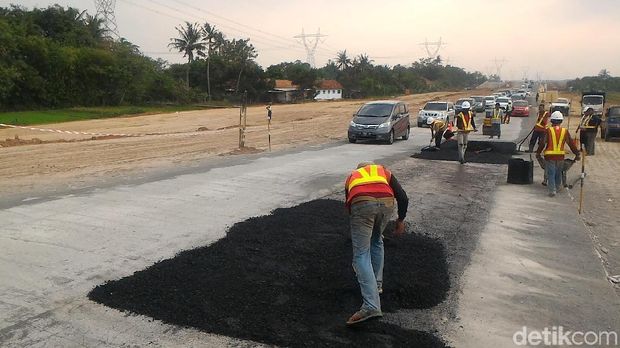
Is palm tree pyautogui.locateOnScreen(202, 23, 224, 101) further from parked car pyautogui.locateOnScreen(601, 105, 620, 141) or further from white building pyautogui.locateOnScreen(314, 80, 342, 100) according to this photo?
parked car pyautogui.locateOnScreen(601, 105, 620, 141)

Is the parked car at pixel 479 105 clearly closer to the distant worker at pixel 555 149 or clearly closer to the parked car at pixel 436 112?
the parked car at pixel 436 112

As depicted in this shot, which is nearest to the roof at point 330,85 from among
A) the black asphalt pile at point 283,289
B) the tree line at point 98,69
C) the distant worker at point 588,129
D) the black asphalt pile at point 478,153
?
the tree line at point 98,69

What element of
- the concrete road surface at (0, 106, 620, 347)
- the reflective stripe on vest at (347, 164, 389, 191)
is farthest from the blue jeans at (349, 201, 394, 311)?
the concrete road surface at (0, 106, 620, 347)

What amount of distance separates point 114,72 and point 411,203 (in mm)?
46996

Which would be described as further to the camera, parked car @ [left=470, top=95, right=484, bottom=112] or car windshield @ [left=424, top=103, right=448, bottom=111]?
parked car @ [left=470, top=95, right=484, bottom=112]

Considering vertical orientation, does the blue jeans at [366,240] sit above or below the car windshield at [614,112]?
below

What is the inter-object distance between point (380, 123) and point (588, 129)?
7600 mm

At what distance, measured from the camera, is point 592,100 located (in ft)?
124

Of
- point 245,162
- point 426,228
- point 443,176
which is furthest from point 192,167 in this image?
point 426,228

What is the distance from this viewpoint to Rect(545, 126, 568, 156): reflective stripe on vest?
10.8 m

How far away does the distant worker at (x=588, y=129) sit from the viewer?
1800 cm

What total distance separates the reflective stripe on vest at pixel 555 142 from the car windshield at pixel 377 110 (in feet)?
37.2

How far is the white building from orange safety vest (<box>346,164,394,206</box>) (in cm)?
8467

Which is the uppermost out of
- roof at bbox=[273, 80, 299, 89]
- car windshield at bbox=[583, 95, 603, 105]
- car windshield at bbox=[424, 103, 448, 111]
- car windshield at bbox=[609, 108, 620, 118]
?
roof at bbox=[273, 80, 299, 89]
